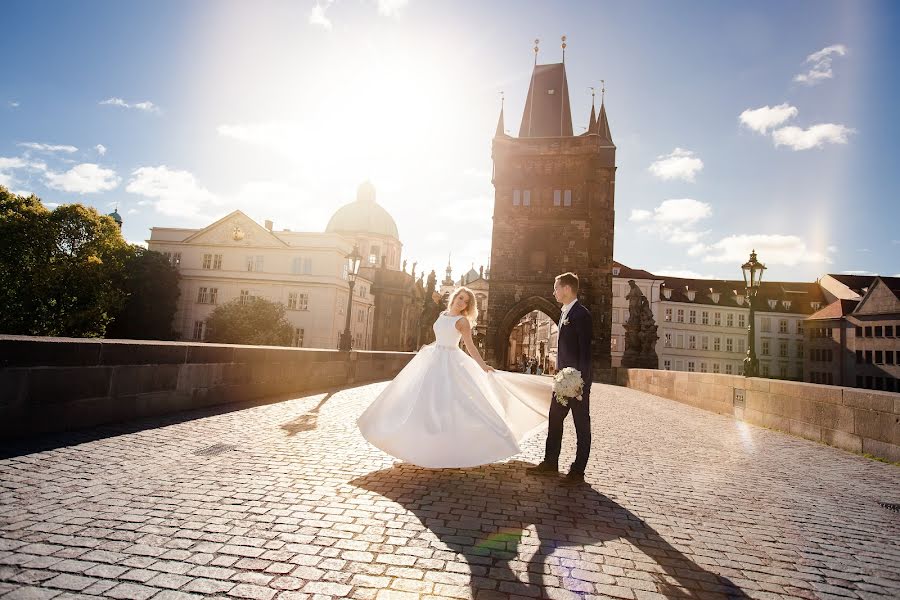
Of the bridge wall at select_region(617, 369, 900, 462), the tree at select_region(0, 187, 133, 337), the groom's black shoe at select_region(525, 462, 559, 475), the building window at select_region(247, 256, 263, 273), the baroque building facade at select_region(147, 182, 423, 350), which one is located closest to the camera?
the groom's black shoe at select_region(525, 462, 559, 475)

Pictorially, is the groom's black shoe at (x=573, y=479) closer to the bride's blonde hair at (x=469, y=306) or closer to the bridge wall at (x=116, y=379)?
the bride's blonde hair at (x=469, y=306)

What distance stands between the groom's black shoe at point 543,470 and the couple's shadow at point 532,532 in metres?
0.16

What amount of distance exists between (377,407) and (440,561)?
2.45m

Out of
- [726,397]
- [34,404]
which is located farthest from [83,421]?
[726,397]

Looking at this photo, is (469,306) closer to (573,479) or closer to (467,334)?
(467,334)

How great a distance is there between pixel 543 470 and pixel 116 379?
5.60 m

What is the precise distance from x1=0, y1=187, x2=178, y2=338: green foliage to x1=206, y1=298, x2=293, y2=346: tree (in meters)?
8.07

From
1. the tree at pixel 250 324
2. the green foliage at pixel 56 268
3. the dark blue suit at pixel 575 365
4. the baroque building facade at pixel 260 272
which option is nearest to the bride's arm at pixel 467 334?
the dark blue suit at pixel 575 365

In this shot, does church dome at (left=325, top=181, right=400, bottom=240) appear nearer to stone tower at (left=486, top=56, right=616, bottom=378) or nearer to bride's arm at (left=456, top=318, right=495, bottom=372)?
stone tower at (left=486, top=56, right=616, bottom=378)

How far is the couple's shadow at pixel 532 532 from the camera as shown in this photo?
2.67 meters

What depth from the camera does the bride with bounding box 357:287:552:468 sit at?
178 inches

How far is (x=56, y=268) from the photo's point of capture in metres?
35.8

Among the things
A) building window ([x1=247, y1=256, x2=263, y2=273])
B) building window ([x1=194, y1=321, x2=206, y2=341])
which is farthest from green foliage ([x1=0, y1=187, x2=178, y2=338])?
building window ([x1=247, y1=256, x2=263, y2=273])

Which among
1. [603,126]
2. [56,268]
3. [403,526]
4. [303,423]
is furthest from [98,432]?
[603,126]
